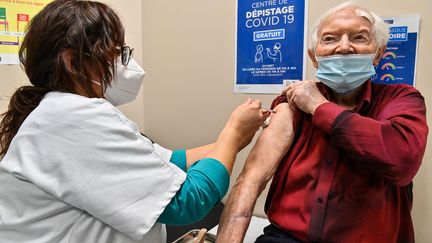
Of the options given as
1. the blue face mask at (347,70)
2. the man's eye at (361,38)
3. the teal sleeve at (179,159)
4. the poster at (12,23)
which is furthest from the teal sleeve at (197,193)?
the poster at (12,23)

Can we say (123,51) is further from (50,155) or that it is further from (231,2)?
(231,2)

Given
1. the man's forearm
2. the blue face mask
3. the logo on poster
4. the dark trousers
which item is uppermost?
the logo on poster

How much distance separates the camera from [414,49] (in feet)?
4.57

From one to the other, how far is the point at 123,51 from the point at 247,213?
70cm

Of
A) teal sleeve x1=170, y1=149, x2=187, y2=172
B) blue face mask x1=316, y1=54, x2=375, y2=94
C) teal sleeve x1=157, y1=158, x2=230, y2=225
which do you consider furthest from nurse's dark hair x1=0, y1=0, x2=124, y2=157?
blue face mask x1=316, y1=54, x2=375, y2=94

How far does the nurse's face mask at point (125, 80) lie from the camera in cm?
102

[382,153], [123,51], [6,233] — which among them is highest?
[123,51]

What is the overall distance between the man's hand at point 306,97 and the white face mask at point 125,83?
22.4 inches

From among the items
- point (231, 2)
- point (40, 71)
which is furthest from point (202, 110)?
point (40, 71)

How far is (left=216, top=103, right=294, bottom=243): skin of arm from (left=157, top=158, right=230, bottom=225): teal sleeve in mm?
267

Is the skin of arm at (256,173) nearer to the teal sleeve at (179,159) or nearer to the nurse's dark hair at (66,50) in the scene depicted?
the teal sleeve at (179,159)

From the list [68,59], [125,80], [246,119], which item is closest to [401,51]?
[246,119]

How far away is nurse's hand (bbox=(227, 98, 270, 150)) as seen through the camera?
1.12m

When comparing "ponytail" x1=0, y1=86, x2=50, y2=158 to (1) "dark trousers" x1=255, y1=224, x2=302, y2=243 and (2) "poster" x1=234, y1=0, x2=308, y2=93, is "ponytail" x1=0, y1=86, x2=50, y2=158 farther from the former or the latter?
(2) "poster" x1=234, y1=0, x2=308, y2=93
